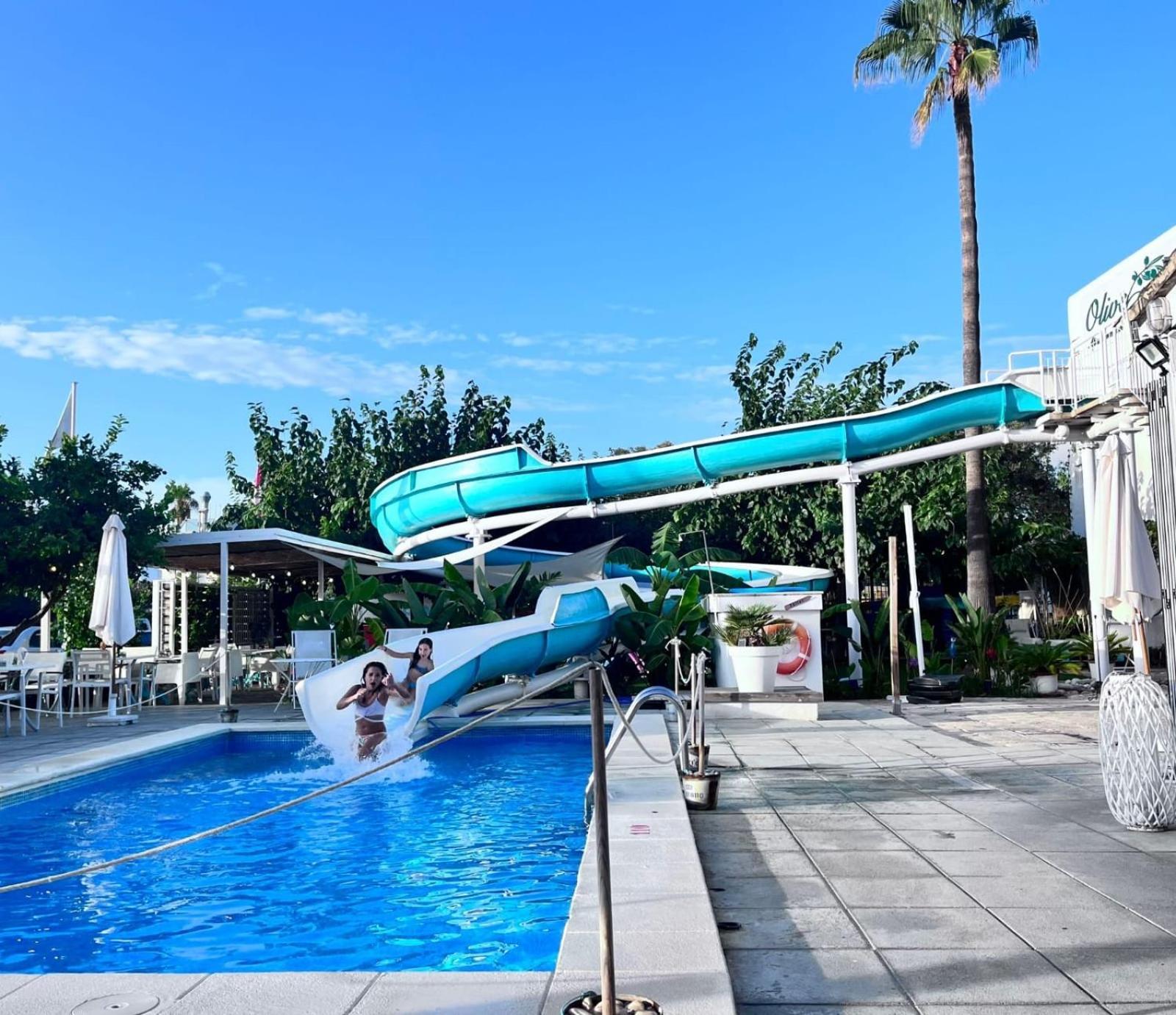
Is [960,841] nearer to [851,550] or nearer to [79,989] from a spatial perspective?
[79,989]

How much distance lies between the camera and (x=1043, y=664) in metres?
14.5

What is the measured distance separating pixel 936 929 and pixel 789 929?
0.56 meters

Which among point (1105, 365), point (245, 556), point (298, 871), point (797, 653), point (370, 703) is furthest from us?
point (245, 556)

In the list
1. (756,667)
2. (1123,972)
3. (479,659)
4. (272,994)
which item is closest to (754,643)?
(756,667)

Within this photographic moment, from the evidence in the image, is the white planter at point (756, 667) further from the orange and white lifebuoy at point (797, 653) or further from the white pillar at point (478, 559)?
the white pillar at point (478, 559)

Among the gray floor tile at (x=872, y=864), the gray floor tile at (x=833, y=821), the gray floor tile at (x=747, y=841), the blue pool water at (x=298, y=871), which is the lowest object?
the blue pool water at (x=298, y=871)

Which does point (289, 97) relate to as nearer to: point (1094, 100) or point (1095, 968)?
point (1094, 100)

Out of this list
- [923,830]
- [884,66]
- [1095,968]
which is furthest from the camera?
[884,66]

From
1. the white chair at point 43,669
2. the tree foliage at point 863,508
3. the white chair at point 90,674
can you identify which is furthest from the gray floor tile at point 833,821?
the tree foliage at point 863,508

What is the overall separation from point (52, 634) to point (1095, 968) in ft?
80.5

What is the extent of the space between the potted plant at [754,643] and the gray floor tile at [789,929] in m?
8.10

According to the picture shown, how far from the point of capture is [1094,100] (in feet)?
48.9

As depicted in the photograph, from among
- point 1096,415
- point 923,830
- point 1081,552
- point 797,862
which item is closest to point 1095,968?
point 797,862

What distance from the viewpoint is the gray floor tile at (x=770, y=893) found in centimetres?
439
